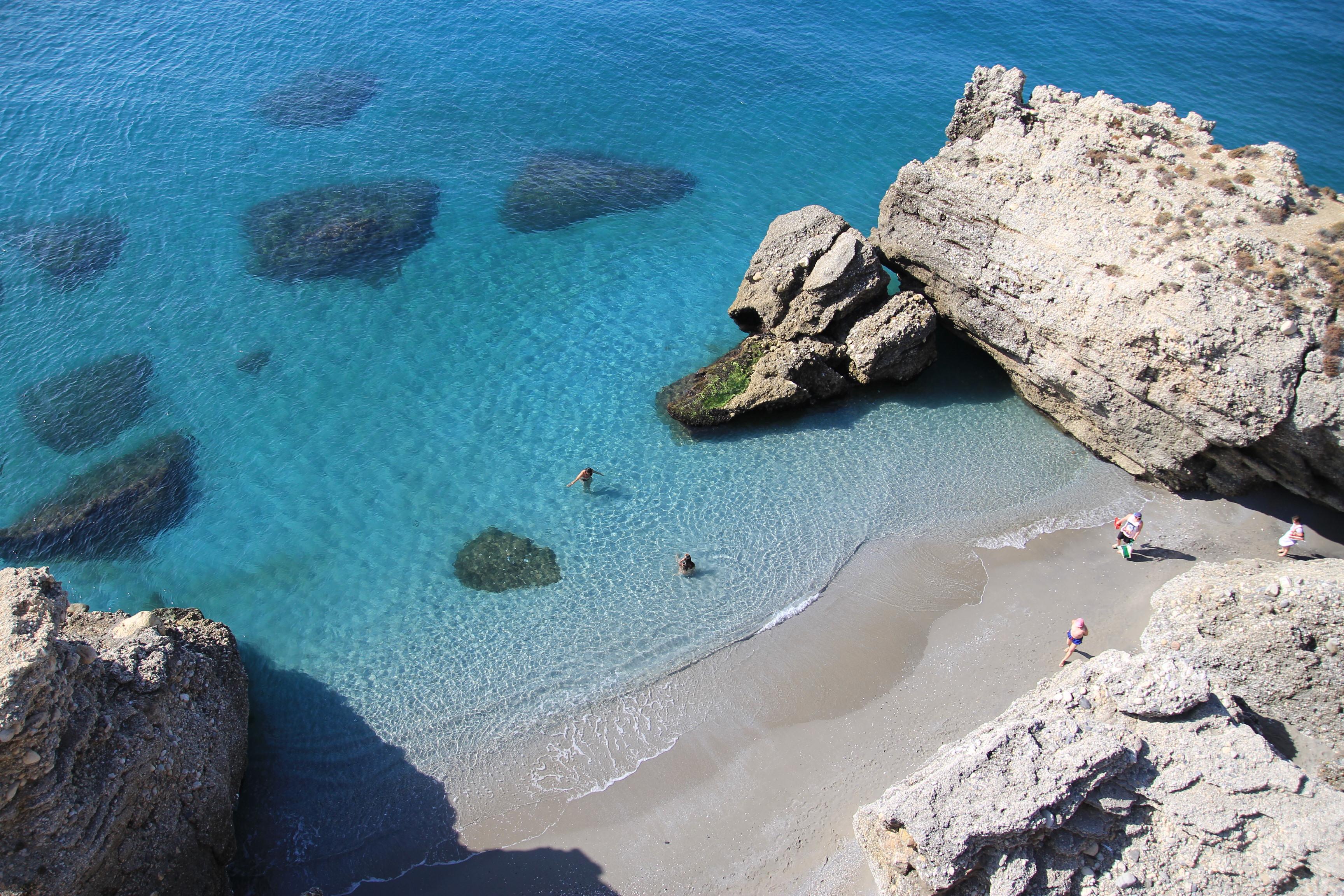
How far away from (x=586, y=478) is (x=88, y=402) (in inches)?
685

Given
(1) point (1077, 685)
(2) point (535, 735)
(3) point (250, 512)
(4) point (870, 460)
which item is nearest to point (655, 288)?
(4) point (870, 460)

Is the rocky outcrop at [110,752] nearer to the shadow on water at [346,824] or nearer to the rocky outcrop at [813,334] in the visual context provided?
the shadow on water at [346,824]

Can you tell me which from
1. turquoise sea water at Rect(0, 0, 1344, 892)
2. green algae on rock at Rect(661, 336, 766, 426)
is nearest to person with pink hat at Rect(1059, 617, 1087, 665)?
turquoise sea water at Rect(0, 0, 1344, 892)

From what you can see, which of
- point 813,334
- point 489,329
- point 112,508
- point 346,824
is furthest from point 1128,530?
point 112,508

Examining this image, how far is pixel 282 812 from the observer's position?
53.8 feet

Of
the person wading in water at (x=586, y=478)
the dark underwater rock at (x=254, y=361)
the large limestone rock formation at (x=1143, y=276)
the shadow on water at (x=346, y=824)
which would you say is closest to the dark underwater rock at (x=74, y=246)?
the dark underwater rock at (x=254, y=361)

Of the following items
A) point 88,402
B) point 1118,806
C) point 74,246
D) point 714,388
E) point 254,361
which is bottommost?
point 88,402

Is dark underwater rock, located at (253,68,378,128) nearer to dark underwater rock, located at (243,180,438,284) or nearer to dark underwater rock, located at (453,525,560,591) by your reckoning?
dark underwater rock, located at (243,180,438,284)

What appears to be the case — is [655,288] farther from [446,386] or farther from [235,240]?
[235,240]

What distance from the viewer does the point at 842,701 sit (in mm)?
18047

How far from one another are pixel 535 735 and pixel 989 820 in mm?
10151

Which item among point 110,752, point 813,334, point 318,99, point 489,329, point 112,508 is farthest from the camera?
point 318,99

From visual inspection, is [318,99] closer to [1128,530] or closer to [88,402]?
[88,402]

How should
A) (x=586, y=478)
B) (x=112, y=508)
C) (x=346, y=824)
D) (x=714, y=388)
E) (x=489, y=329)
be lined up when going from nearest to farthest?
(x=346, y=824) < (x=112, y=508) < (x=586, y=478) < (x=714, y=388) < (x=489, y=329)
